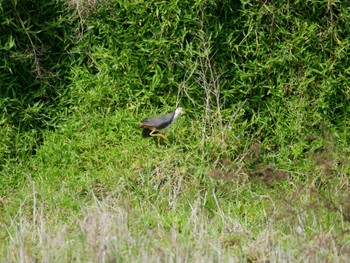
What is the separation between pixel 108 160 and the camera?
280 inches

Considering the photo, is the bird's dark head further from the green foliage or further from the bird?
the green foliage

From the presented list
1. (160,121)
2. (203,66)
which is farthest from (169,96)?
(160,121)

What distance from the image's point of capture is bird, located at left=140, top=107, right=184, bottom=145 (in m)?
7.09

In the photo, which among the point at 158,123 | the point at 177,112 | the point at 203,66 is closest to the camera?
the point at 158,123

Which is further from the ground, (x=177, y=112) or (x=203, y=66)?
(x=203, y=66)

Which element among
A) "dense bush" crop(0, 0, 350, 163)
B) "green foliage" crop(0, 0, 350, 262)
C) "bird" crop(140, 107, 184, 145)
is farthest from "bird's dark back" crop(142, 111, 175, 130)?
"dense bush" crop(0, 0, 350, 163)

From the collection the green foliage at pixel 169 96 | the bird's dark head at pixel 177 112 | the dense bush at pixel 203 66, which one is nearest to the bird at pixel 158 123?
the bird's dark head at pixel 177 112

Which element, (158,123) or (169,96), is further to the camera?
(169,96)

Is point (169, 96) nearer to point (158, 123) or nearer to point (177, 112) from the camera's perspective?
point (177, 112)

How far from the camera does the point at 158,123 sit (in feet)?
23.2

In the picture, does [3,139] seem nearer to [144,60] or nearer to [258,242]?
[144,60]

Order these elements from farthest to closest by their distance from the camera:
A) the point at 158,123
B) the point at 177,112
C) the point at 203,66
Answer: the point at 203,66
the point at 177,112
the point at 158,123

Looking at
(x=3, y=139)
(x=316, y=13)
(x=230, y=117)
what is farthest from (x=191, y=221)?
(x=316, y=13)

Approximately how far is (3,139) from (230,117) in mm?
1850
